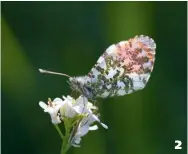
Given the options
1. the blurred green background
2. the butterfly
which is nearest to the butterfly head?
the butterfly

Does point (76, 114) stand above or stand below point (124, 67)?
below

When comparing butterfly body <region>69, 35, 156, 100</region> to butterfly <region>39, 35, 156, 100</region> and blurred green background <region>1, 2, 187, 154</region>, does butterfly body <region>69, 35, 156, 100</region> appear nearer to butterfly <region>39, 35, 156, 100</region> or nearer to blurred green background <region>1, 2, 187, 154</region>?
butterfly <region>39, 35, 156, 100</region>

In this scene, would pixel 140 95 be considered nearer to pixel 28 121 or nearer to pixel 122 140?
pixel 122 140

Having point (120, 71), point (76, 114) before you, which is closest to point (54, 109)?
point (76, 114)

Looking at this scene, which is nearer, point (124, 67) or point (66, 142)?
point (66, 142)

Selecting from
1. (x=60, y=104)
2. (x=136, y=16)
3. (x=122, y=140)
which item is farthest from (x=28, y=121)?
(x=60, y=104)

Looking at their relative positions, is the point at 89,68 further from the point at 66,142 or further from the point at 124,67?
the point at 66,142
